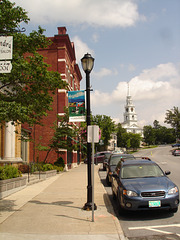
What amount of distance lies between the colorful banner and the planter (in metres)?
4.00

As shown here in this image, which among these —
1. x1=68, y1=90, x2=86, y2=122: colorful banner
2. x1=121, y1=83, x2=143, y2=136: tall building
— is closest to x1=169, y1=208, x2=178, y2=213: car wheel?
x1=68, y1=90, x2=86, y2=122: colorful banner

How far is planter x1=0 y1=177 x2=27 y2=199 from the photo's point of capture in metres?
10.6

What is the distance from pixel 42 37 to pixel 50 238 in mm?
5835

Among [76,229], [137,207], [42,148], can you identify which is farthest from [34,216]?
[42,148]

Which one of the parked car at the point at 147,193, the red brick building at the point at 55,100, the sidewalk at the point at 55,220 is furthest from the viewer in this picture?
the red brick building at the point at 55,100

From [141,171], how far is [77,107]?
308cm

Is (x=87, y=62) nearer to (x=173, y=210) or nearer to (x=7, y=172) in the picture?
(x=173, y=210)

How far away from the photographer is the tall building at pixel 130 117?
168 m

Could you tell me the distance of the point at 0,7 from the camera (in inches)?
304

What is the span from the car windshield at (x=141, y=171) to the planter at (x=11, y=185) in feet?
16.1

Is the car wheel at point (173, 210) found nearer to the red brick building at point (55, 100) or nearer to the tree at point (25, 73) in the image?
→ the tree at point (25, 73)

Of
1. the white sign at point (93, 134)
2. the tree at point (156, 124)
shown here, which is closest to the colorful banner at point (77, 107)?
the white sign at point (93, 134)

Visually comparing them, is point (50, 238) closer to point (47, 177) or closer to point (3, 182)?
point (3, 182)

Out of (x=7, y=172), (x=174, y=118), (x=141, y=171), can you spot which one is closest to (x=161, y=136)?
(x=174, y=118)
